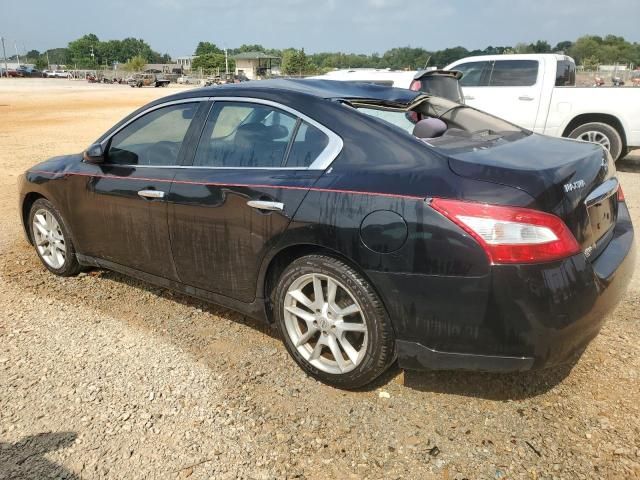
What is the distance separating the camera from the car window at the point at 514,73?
388 inches

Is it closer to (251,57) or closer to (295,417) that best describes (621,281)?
(295,417)

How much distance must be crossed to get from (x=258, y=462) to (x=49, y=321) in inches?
86.5

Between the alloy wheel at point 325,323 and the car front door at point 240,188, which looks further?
the car front door at point 240,188

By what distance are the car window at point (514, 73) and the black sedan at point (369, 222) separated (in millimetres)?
6970

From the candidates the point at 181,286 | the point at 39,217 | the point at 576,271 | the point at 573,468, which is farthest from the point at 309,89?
the point at 39,217

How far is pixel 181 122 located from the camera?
145 inches

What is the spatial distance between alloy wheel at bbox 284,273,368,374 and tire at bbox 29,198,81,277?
7.60 ft

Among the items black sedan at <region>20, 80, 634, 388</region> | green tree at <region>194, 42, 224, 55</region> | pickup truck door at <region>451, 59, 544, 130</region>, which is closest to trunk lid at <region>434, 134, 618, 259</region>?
black sedan at <region>20, 80, 634, 388</region>

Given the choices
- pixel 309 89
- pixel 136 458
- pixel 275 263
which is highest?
pixel 309 89

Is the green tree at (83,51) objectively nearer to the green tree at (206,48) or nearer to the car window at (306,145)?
the green tree at (206,48)

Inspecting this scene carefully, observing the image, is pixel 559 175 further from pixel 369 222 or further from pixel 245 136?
pixel 245 136

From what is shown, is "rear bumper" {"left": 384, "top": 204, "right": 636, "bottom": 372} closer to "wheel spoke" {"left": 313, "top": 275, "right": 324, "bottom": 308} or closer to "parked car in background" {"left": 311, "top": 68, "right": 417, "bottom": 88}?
"wheel spoke" {"left": 313, "top": 275, "right": 324, "bottom": 308}

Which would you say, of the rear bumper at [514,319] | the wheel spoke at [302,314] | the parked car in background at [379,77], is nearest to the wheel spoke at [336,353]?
the wheel spoke at [302,314]

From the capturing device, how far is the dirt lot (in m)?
2.46
